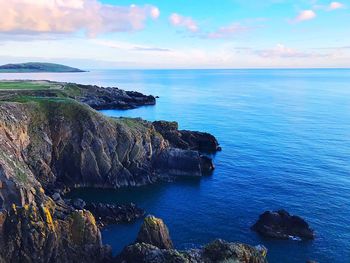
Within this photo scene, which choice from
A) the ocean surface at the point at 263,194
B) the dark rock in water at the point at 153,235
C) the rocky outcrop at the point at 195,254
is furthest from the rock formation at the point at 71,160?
the rocky outcrop at the point at 195,254

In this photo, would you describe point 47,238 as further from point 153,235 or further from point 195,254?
point 195,254

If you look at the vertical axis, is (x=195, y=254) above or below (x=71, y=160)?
below

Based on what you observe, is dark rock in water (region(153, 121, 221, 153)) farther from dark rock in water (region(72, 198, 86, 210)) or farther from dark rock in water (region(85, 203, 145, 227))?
dark rock in water (region(72, 198, 86, 210))

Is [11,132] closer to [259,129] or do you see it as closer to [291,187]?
[291,187]

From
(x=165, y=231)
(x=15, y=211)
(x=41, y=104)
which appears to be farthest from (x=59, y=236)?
(x=41, y=104)

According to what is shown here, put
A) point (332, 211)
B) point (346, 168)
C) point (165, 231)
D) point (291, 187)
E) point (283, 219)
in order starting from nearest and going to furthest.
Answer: point (165, 231), point (283, 219), point (332, 211), point (291, 187), point (346, 168)

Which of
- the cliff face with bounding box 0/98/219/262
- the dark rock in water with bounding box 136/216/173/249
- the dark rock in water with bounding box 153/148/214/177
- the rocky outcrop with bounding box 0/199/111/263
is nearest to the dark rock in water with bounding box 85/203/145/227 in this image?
the cliff face with bounding box 0/98/219/262

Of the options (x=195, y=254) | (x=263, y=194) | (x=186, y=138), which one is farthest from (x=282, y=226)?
(x=186, y=138)
